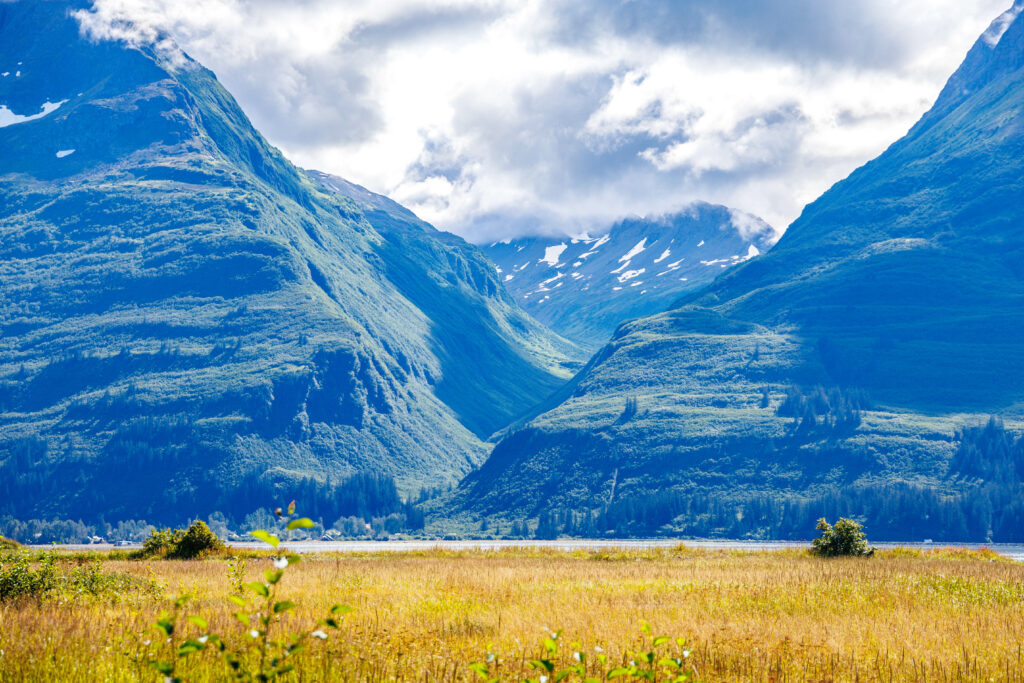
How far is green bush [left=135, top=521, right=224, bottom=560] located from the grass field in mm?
22569

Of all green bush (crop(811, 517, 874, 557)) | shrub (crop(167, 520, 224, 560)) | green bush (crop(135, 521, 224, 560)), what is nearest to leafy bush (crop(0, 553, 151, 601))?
green bush (crop(135, 521, 224, 560))

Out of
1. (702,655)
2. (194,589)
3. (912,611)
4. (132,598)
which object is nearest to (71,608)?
A: (132,598)

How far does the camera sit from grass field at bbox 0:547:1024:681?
19734 millimetres

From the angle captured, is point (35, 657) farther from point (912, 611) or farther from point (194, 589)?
point (912, 611)

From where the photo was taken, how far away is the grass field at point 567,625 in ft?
64.7

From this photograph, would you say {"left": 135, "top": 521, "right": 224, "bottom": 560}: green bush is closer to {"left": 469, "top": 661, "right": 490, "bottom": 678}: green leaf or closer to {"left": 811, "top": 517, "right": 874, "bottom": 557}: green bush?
{"left": 811, "top": 517, "right": 874, "bottom": 557}: green bush

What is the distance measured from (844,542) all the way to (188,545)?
4669 cm

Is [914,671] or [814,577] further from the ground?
[814,577]

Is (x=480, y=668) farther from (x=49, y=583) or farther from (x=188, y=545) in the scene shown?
(x=188, y=545)

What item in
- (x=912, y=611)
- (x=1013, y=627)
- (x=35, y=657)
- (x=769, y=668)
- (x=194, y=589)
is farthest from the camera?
(x=194, y=589)

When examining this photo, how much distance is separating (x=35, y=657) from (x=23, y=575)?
13.0 metres

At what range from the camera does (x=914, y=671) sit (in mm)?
20219

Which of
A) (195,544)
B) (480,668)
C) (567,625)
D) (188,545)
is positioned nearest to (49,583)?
(567,625)

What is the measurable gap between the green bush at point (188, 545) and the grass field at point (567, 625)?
22569 millimetres
